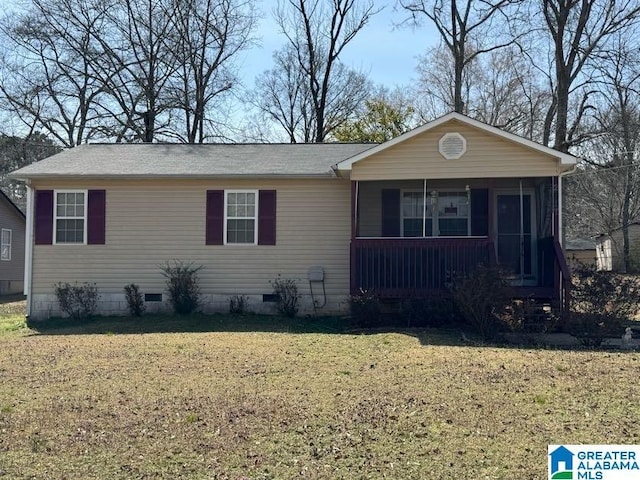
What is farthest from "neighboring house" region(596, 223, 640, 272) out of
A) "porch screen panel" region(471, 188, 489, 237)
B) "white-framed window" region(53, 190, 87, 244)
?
"white-framed window" region(53, 190, 87, 244)

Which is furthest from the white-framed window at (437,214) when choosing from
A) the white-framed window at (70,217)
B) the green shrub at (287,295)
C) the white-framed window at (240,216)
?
the white-framed window at (70,217)

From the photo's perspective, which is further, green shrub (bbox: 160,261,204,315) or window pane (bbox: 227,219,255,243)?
window pane (bbox: 227,219,255,243)

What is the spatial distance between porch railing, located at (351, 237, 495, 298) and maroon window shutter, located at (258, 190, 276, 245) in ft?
7.24

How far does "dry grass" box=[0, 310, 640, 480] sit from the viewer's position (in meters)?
4.79

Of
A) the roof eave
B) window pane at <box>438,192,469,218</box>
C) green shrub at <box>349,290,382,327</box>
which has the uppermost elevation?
the roof eave

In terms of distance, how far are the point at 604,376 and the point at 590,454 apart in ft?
10.1

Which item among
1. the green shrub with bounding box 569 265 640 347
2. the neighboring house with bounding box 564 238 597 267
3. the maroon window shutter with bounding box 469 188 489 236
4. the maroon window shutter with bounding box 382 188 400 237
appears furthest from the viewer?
the neighboring house with bounding box 564 238 597 267

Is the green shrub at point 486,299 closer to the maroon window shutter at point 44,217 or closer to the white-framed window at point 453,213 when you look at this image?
the white-framed window at point 453,213

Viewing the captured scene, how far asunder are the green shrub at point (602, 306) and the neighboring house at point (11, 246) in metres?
23.4

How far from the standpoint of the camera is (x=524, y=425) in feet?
18.1

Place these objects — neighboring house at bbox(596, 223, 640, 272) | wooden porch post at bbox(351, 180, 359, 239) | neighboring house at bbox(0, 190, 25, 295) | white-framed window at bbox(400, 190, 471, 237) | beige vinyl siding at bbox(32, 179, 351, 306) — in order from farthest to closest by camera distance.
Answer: neighboring house at bbox(596, 223, 640, 272)
neighboring house at bbox(0, 190, 25, 295)
white-framed window at bbox(400, 190, 471, 237)
beige vinyl siding at bbox(32, 179, 351, 306)
wooden porch post at bbox(351, 180, 359, 239)

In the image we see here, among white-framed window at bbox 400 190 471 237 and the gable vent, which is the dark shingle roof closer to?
white-framed window at bbox 400 190 471 237

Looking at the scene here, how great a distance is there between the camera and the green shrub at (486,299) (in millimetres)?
10625

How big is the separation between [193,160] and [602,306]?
32.2 ft
